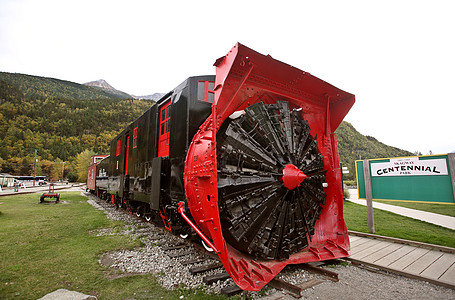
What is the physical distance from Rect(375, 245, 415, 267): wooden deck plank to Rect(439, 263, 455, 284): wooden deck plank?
2.34ft

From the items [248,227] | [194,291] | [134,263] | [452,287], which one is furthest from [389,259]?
[134,263]

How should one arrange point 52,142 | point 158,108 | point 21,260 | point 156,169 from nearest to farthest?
point 21,260 < point 156,169 < point 158,108 < point 52,142

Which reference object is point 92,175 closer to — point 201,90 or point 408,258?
point 201,90

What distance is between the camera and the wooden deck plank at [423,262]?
3.73 metres

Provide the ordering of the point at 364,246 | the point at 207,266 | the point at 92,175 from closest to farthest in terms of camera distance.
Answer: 1. the point at 207,266
2. the point at 364,246
3. the point at 92,175

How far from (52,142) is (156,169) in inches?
4880

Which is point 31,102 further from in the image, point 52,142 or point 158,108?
point 158,108

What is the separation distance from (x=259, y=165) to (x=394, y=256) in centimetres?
358

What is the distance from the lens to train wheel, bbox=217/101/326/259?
2996 mm

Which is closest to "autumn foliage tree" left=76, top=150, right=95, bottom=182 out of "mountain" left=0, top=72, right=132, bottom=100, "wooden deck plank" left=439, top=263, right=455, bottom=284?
"wooden deck plank" left=439, top=263, right=455, bottom=284

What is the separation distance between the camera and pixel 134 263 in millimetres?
4336

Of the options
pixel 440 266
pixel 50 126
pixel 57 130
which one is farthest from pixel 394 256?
pixel 50 126

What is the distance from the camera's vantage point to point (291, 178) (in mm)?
3111

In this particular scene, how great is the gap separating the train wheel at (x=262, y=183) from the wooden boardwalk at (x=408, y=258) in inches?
69.1
